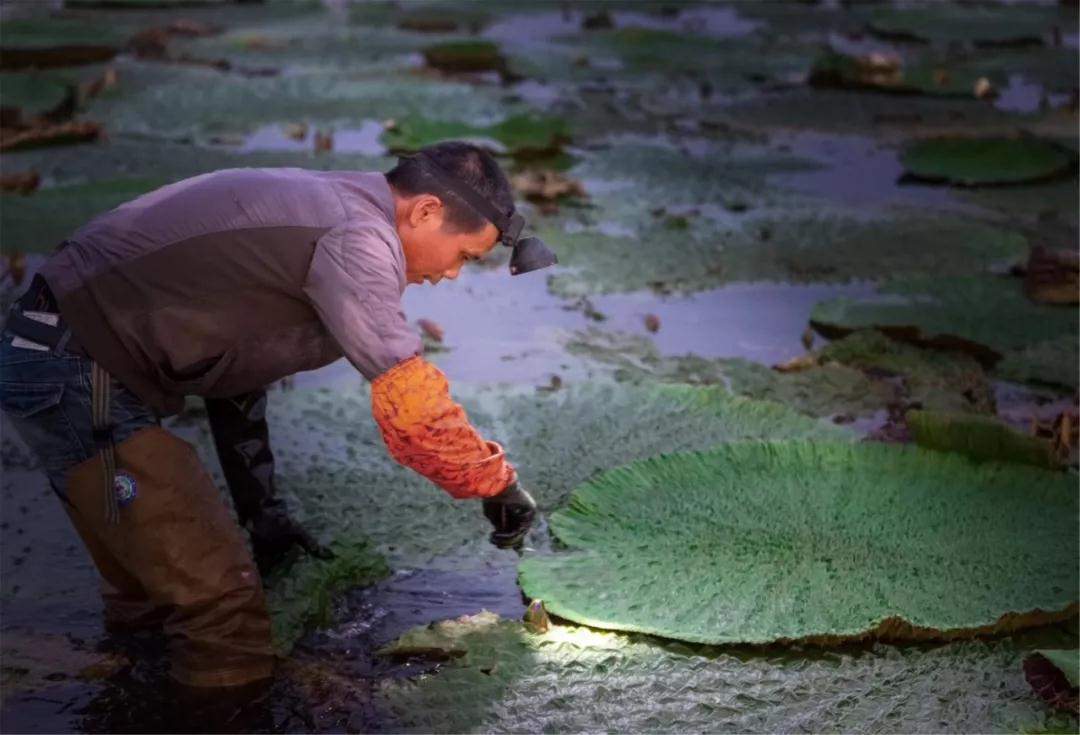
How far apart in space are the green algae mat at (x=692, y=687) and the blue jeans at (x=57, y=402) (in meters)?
0.61

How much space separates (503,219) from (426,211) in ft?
0.41

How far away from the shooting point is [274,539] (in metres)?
2.76

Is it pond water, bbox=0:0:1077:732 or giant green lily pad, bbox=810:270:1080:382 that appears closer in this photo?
pond water, bbox=0:0:1077:732

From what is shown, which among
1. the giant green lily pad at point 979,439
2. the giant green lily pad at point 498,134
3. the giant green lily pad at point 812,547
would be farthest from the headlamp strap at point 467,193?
the giant green lily pad at point 498,134

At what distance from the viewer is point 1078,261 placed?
441cm

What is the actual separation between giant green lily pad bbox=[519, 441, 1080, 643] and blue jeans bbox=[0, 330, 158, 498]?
810mm

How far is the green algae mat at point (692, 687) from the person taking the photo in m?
2.27

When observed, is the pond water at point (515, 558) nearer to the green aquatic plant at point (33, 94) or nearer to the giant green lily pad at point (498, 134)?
the giant green lily pad at point (498, 134)

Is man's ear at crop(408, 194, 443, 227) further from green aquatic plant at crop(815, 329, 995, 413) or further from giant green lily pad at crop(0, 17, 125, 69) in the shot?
giant green lily pad at crop(0, 17, 125, 69)

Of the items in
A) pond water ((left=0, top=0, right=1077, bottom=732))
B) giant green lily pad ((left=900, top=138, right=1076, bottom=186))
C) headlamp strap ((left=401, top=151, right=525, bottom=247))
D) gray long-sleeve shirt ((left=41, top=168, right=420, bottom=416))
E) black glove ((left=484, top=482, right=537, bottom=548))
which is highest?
headlamp strap ((left=401, top=151, right=525, bottom=247))

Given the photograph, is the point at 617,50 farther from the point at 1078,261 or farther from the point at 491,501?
the point at 491,501

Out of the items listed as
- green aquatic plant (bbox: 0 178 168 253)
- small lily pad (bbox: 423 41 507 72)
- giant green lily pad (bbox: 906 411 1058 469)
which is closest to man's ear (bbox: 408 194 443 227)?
giant green lily pad (bbox: 906 411 1058 469)

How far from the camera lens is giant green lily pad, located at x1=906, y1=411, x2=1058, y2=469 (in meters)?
3.04

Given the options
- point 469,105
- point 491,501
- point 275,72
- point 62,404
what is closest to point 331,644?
point 491,501
